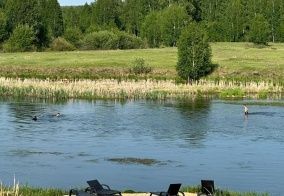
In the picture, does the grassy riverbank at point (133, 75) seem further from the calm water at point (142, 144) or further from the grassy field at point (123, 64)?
the calm water at point (142, 144)

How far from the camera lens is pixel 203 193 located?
23531mm

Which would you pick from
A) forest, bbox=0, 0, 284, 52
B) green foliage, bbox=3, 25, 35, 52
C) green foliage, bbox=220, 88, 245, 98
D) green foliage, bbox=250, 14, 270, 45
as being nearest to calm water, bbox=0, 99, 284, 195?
green foliage, bbox=220, 88, 245, 98

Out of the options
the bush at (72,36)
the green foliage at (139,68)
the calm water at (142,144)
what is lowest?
the calm water at (142,144)

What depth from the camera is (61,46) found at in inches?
5561

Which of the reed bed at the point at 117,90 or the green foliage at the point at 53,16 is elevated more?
the green foliage at the point at 53,16

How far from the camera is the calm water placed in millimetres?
31219

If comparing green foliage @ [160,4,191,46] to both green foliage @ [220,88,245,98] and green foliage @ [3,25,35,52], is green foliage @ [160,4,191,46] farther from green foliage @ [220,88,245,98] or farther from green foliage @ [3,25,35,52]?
green foliage @ [220,88,245,98]

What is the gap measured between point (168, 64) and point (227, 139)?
63.0 m

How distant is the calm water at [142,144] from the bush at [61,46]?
72921 millimetres

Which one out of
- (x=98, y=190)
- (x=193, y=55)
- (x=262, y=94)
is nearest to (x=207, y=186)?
(x=98, y=190)

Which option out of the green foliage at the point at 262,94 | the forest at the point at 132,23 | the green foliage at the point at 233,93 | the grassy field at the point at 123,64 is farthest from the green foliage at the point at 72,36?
the green foliage at the point at 262,94

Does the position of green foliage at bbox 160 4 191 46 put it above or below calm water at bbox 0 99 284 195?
above

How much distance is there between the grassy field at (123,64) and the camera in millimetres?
101375

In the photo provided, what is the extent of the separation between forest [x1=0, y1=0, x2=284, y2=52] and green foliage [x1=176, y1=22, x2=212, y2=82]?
1250 inches
